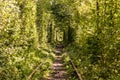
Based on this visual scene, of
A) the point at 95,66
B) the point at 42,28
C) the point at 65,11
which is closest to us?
the point at 95,66

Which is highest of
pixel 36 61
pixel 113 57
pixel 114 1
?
pixel 114 1

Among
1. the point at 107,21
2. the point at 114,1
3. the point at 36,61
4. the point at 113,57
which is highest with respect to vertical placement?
the point at 114,1

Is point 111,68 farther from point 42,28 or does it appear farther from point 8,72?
point 42,28

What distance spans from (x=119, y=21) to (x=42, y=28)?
30.8 meters

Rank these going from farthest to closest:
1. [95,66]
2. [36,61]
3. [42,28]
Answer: [42,28], [36,61], [95,66]

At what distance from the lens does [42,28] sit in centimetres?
4262

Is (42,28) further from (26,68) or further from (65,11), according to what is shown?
(26,68)

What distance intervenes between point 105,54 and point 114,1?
246 centimetres

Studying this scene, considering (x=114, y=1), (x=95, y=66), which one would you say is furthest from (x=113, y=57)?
(x=114, y=1)

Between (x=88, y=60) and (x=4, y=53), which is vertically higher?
(x=4, y=53)

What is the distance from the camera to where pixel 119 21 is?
40.2 ft

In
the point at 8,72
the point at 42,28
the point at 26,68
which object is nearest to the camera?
the point at 8,72

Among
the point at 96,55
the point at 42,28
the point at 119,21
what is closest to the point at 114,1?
the point at 119,21

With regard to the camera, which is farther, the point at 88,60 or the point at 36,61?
the point at 36,61
